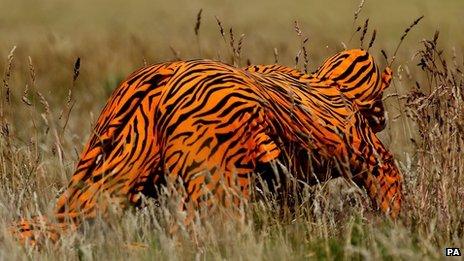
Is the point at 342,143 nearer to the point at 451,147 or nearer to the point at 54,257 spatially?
the point at 451,147

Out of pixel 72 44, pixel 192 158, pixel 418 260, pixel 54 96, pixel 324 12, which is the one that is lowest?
pixel 418 260

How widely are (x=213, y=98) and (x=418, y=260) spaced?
3.44 ft

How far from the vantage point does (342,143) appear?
4945 millimetres

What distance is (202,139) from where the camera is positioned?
4348 mm

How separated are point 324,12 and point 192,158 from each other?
21470mm

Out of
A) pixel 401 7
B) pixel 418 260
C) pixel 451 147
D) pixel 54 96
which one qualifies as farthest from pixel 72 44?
pixel 401 7

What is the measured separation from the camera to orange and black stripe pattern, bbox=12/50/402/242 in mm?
4355

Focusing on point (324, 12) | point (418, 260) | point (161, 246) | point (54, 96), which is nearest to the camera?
point (418, 260)

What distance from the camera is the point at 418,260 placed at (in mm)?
3928

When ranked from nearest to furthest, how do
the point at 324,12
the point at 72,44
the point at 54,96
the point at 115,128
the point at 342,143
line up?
the point at 115,128 → the point at 342,143 → the point at 54,96 → the point at 72,44 → the point at 324,12

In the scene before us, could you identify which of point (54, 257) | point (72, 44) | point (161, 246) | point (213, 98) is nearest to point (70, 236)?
point (54, 257)

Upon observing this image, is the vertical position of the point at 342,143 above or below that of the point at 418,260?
above

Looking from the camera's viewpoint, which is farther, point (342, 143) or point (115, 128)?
point (342, 143)

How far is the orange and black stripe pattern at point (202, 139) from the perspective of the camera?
171 inches
